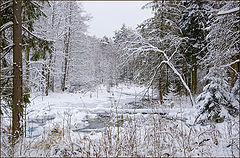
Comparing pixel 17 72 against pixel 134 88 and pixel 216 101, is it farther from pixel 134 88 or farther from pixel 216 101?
pixel 216 101

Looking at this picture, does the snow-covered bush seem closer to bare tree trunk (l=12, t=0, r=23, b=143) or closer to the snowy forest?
the snowy forest

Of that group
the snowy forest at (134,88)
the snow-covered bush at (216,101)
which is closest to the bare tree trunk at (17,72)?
the snowy forest at (134,88)

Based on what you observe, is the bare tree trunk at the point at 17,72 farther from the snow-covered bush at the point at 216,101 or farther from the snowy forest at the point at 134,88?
the snow-covered bush at the point at 216,101

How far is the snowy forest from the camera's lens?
3.46 metres

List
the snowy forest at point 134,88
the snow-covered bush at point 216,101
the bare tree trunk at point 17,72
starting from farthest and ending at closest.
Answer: the snow-covered bush at point 216,101
the bare tree trunk at point 17,72
the snowy forest at point 134,88

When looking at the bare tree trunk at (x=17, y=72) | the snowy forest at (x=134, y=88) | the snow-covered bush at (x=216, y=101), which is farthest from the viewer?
the snow-covered bush at (x=216, y=101)

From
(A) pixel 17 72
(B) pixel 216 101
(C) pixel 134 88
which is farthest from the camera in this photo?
(B) pixel 216 101

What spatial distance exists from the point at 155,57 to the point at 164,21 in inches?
108

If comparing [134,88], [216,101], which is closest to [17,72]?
[134,88]

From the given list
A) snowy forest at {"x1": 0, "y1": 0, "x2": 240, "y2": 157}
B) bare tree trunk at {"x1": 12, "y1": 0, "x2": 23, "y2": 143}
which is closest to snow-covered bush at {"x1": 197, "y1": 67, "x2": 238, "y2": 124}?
snowy forest at {"x1": 0, "y1": 0, "x2": 240, "y2": 157}

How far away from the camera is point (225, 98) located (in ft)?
19.5

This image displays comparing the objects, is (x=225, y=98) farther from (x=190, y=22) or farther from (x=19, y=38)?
(x=190, y=22)

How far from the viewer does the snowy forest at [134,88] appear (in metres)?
3.46

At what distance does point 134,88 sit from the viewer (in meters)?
5.25
